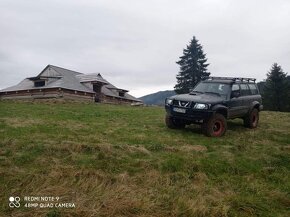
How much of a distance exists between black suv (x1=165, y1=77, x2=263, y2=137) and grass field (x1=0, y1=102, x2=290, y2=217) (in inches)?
31.4

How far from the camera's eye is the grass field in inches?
204

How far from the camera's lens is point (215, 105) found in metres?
10.6

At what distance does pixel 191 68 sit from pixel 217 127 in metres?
39.2

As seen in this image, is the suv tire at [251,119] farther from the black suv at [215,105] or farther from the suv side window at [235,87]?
the suv side window at [235,87]

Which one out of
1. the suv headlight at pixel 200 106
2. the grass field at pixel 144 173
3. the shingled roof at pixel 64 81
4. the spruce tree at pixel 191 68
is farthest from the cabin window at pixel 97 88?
the suv headlight at pixel 200 106

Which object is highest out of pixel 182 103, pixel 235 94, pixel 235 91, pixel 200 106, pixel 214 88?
pixel 214 88

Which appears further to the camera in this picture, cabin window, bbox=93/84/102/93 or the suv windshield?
cabin window, bbox=93/84/102/93

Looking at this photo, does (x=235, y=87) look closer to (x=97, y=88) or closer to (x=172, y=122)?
(x=172, y=122)

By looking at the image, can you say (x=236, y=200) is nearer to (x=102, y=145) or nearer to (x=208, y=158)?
(x=208, y=158)

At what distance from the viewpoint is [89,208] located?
197 inches

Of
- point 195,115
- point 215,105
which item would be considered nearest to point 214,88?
point 215,105

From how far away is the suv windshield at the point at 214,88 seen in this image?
11703mm

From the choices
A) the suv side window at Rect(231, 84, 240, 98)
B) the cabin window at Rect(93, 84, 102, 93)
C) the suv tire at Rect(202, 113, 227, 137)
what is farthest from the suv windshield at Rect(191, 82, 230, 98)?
the cabin window at Rect(93, 84, 102, 93)

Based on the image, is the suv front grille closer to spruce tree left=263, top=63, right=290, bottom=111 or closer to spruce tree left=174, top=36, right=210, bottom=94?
spruce tree left=174, top=36, right=210, bottom=94
